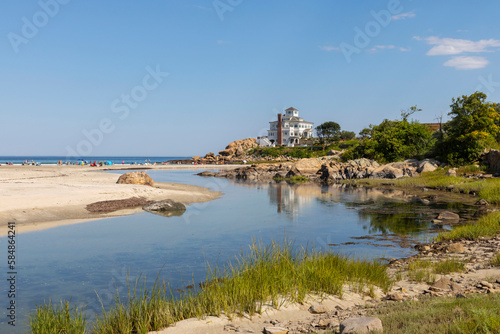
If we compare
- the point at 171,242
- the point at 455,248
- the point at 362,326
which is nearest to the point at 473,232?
the point at 455,248

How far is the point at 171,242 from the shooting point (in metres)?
17.2

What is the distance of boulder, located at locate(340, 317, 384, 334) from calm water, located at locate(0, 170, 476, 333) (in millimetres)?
6165

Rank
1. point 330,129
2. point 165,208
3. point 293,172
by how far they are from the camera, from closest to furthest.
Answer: point 165,208, point 293,172, point 330,129

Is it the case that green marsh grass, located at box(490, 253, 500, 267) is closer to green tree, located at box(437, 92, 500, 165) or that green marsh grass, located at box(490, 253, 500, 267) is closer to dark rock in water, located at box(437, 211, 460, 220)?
dark rock in water, located at box(437, 211, 460, 220)

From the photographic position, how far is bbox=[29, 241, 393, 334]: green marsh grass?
7570mm

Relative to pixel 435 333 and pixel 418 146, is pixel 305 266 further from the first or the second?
pixel 418 146

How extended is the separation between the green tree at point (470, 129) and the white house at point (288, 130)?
102 metres

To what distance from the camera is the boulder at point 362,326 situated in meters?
6.30

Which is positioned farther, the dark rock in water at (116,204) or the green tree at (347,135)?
the green tree at (347,135)

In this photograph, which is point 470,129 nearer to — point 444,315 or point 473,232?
point 473,232

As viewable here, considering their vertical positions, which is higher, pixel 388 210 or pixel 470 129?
→ pixel 470 129

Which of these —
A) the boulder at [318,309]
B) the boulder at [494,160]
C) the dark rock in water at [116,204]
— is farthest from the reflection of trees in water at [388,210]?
the boulder at [494,160]

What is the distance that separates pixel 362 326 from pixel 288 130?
154347 mm

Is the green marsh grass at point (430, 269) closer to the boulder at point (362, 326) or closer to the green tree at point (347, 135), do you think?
the boulder at point (362, 326)
